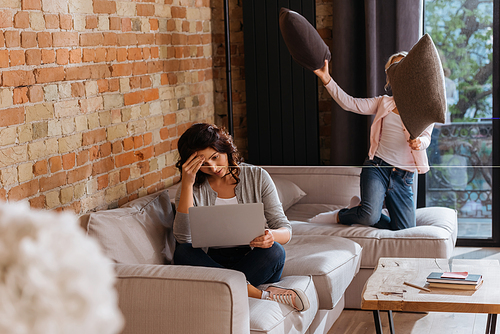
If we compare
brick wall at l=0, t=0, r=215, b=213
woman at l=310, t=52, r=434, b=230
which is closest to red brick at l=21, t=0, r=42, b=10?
brick wall at l=0, t=0, r=215, b=213

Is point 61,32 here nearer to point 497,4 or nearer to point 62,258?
point 497,4

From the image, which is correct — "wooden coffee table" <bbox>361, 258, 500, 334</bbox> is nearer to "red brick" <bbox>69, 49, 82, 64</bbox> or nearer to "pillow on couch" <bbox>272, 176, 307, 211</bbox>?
"pillow on couch" <bbox>272, 176, 307, 211</bbox>

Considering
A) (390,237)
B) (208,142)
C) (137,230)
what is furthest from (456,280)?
(137,230)

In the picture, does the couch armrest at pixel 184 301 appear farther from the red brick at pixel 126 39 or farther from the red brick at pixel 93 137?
the red brick at pixel 126 39

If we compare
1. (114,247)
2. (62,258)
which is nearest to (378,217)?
(114,247)

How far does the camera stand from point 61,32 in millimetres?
1625

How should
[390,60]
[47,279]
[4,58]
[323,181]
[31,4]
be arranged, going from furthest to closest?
[323,181] → [31,4] → [4,58] → [390,60] → [47,279]

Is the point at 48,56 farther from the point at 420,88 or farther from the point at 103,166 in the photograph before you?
the point at 420,88

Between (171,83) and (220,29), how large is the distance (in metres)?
0.35

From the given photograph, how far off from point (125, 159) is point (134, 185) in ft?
0.40

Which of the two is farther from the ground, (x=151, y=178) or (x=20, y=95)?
(x=20, y=95)

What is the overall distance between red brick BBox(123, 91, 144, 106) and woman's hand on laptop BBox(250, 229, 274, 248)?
2.48ft

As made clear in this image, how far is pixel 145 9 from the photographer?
2102 millimetres

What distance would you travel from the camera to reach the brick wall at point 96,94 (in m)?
1.46
